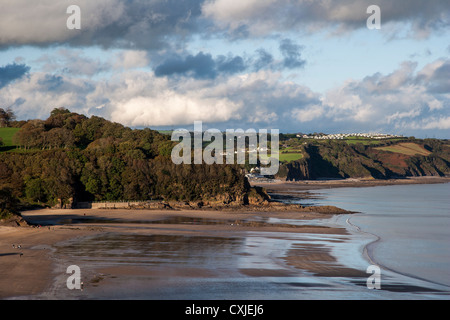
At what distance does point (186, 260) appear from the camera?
2436 centimetres

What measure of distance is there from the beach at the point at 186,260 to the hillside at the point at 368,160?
4164 inches

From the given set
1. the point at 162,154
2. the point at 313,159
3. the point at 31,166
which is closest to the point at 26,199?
the point at 31,166

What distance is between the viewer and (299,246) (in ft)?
99.0

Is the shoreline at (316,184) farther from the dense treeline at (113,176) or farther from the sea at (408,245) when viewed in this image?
the sea at (408,245)

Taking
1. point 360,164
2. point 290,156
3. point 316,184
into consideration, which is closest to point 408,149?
point 360,164

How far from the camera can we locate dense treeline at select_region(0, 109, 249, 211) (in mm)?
54562

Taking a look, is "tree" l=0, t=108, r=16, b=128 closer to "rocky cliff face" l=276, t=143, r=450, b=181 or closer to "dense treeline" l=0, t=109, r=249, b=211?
"dense treeline" l=0, t=109, r=249, b=211

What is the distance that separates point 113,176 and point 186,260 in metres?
37.0

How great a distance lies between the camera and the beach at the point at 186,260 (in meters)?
18.2

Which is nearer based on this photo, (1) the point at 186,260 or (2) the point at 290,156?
(1) the point at 186,260

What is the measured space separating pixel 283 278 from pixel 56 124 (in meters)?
75.2

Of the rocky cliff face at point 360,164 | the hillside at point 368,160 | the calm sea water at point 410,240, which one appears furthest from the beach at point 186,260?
the rocky cliff face at point 360,164

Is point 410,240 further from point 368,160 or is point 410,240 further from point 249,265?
point 368,160
